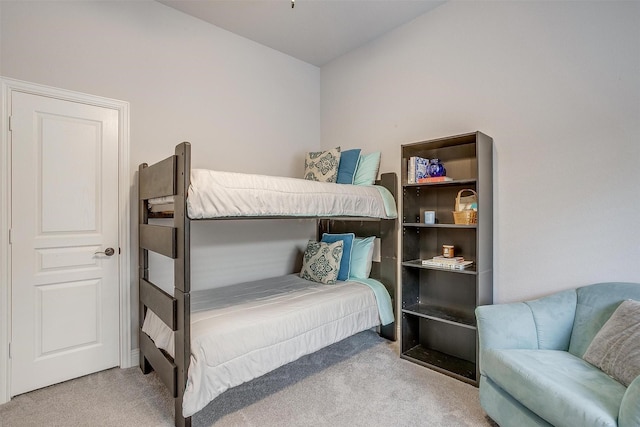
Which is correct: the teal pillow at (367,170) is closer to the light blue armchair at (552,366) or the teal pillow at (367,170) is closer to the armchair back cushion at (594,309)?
the light blue armchair at (552,366)

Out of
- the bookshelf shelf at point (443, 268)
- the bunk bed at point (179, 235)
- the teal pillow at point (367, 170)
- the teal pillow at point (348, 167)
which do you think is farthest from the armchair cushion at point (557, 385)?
the teal pillow at point (348, 167)

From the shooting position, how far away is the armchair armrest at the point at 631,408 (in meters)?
1.12

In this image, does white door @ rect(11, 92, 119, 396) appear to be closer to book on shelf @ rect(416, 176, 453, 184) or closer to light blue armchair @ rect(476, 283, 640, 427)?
book on shelf @ rect(416, 176, 453, 184)

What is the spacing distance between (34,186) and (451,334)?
326 centimetres

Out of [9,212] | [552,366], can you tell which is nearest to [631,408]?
[552,366]

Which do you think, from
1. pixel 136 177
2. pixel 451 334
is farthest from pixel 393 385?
pixel 136 177

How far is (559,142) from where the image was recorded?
206cm

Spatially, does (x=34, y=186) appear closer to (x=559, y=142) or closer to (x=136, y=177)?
(x=136, y=177)

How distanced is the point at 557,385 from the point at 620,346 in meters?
0.41

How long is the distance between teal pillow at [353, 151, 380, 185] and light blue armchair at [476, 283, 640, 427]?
155 centimetres

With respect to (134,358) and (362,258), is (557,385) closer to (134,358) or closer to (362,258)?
(362,258)

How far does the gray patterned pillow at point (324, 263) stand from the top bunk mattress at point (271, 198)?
525 millimetres

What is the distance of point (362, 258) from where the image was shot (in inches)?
119

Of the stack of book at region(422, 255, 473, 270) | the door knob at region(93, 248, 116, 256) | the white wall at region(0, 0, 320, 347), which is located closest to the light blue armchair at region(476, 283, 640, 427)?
the stack of book at region(422, 255, 473, 270)
